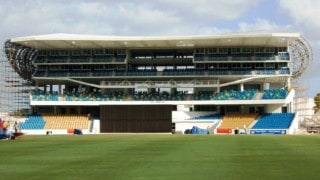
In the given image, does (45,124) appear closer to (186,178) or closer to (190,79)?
(190,79)

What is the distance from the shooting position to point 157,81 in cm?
9250

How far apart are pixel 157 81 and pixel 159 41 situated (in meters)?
8.60

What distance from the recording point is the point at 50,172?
66.2ft

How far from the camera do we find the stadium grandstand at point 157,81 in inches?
3410

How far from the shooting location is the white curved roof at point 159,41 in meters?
83.2

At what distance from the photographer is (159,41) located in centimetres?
8606

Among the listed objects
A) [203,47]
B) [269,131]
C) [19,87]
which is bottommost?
[269,131]

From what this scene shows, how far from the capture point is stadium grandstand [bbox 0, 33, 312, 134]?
86625 mm

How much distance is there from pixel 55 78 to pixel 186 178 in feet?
249

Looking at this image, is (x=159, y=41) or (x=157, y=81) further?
(x=157, y=81)

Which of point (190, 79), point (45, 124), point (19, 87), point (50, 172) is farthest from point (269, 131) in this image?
point (50, 172)

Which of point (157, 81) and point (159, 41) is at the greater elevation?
point (159, 41)

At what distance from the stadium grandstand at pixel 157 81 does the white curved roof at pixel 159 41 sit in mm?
146

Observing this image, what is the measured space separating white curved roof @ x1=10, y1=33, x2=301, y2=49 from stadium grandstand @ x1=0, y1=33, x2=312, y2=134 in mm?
146
